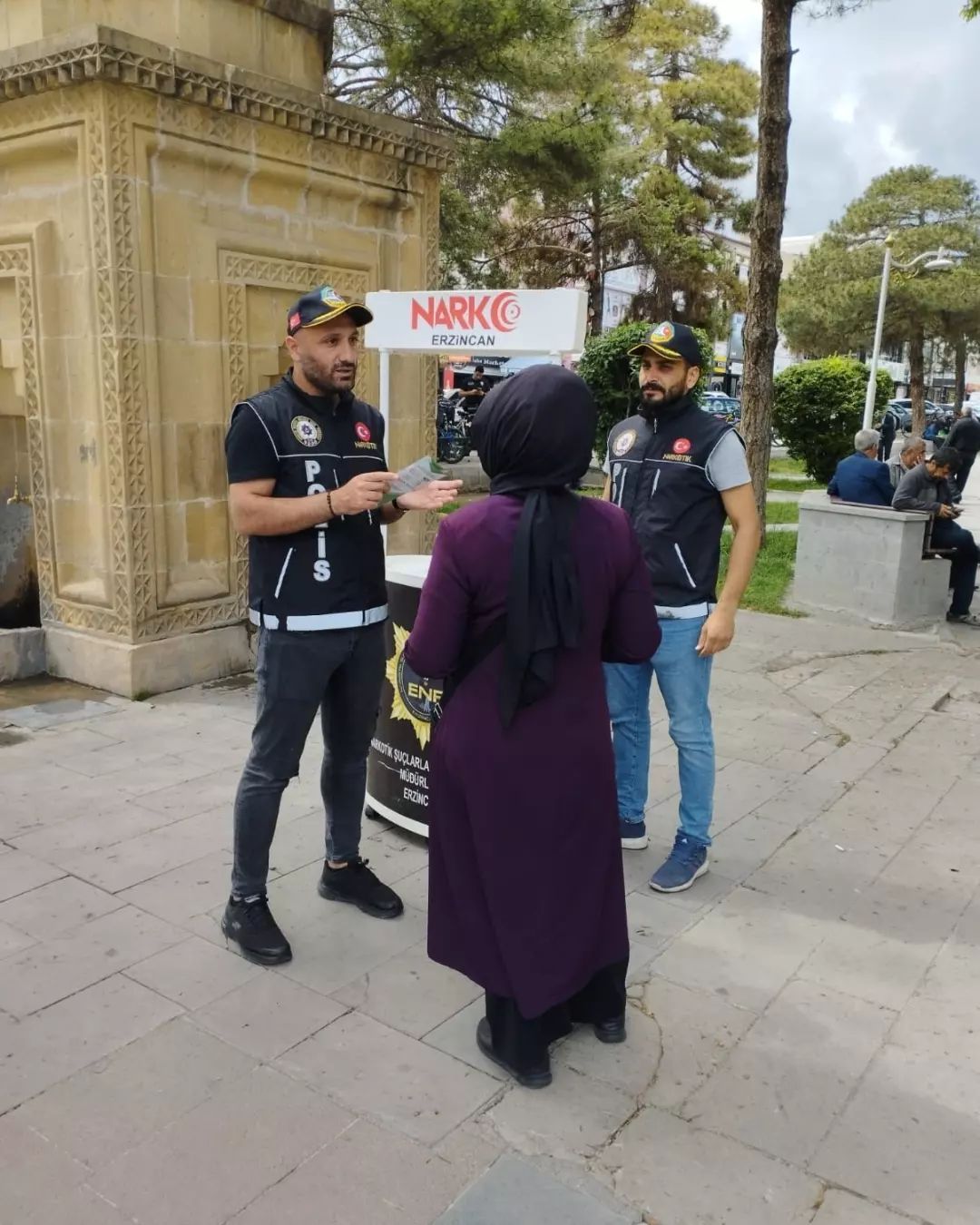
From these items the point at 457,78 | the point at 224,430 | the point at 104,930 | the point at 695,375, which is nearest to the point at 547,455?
the point at 695,375

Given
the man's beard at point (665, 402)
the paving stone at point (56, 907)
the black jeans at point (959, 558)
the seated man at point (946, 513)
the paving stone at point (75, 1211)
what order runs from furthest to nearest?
the black jeans at point (959, 558) → the seated man at point (946, 513) → the man's beard at point (665, 402) → the paving stone at point (56, 907) → the paving stone at point (75, 1211)

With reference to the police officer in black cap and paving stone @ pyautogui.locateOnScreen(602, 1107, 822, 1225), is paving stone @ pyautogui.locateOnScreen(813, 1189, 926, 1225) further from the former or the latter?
the police officer in black cap

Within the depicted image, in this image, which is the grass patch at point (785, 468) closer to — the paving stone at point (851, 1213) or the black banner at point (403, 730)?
the black banner at point (403, 730)

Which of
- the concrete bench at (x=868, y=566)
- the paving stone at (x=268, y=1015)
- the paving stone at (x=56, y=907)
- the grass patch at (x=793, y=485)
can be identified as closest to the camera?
the paving stone at (x=268, y=1015)

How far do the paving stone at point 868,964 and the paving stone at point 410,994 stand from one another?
112 cm

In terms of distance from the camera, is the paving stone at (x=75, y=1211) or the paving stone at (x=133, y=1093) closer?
the paving stone at (x=75, y=1211)

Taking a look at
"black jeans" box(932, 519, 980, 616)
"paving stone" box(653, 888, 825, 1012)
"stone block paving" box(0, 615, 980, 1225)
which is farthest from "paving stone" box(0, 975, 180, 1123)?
"black jeans" box(932, 519, 980, 616)

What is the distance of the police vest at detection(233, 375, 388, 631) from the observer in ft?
10.1

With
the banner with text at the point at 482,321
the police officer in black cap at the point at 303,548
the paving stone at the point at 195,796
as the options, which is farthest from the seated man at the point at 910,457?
the police officer in black cap at the point at 303,548

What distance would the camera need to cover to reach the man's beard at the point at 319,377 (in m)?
3.09

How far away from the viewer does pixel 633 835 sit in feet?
13.6

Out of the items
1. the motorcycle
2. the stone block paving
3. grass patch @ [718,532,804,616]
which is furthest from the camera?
the motorcycle

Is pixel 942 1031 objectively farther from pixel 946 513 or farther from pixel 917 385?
pixel 917 385

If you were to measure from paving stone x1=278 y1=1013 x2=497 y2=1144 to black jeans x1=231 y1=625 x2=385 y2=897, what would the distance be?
2.05 feet
